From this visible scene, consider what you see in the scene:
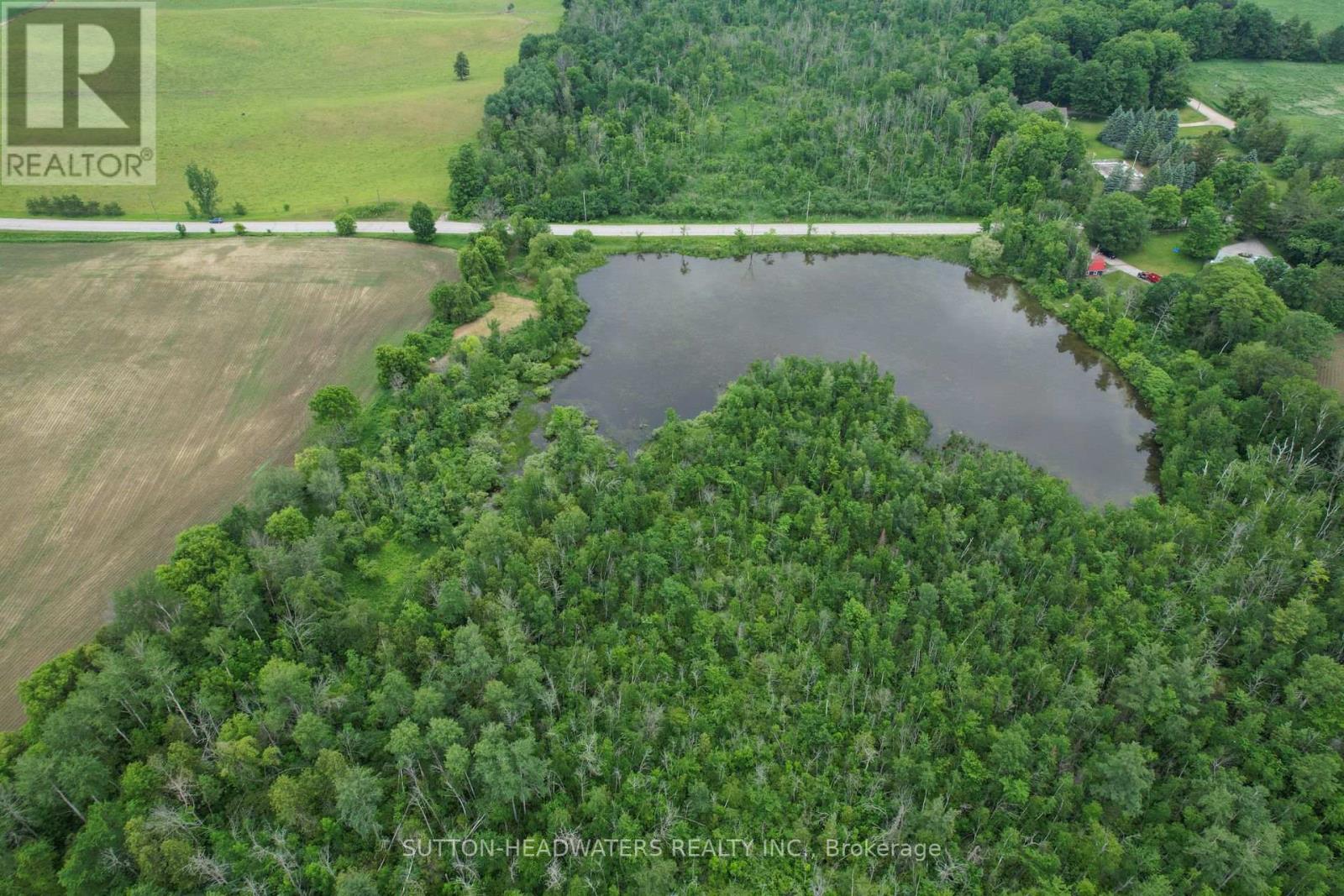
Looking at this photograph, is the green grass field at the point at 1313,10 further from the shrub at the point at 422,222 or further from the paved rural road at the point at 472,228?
the shrub at the point at 422,222

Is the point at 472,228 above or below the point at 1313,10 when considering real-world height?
below

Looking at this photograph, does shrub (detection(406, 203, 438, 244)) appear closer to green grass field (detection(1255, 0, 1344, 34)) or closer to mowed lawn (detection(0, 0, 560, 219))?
mowed lawn (detection(0, 0, 560, 219))

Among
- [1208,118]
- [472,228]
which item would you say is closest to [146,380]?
[472,228]

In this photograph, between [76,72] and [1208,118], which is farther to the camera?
[76,72]

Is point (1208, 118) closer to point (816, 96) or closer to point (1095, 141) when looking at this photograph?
point (1095, 141)

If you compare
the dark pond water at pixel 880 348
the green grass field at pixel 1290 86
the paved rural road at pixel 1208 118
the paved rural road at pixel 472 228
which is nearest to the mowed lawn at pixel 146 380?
the paved rural road at pixel 472 228

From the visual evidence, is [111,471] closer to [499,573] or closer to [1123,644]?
[499,573]

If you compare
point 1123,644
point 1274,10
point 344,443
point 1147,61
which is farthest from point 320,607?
point 1274,10
